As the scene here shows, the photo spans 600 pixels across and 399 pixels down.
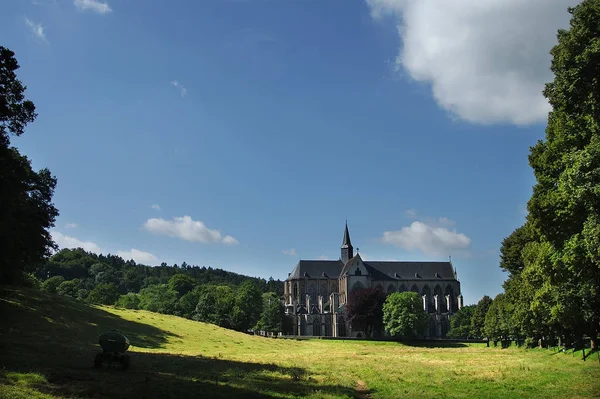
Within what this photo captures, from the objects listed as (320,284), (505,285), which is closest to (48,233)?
(505,285)

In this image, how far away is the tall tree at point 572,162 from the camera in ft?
66.6

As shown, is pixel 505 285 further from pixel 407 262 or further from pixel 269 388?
pixel 407 262

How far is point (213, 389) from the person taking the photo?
63.0ft

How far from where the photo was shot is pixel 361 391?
2261 centimetres

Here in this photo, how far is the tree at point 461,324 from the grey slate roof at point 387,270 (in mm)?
19364

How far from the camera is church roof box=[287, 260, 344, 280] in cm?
13538

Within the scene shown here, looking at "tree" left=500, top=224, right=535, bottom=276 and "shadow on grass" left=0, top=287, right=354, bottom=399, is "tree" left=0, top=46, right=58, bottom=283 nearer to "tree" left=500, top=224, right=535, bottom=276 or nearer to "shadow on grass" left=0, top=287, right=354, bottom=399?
"shadow on grass" left=0, top=287, right=354, bottom=399

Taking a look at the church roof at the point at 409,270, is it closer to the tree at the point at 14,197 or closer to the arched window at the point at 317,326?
the arched window at the point at 317,326

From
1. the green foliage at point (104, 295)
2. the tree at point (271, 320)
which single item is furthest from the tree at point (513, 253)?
the green foliage at point (104, 295)

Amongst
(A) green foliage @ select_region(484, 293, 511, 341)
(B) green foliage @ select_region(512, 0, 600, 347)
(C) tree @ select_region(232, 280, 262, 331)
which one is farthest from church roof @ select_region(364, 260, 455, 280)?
(B) green foliage @ select_region(512, 0, 600, 347)

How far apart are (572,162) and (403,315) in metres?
79.6

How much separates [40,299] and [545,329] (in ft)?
169

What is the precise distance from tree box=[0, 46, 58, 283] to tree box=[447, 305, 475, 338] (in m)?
95.4

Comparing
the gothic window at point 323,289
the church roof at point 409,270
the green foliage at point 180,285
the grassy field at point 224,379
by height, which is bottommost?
the grassy field at point 224,379
